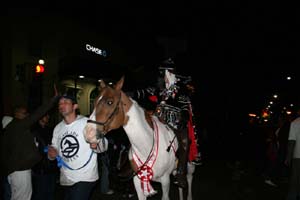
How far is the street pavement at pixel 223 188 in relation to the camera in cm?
901

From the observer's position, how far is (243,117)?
32.3 m

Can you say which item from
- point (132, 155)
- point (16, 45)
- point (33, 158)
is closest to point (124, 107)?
point (132, 155)

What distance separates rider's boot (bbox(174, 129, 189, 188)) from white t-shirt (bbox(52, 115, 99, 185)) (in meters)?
1.67

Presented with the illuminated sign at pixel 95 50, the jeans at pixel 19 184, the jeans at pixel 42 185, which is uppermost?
the illuminated sign at pixel 95 50

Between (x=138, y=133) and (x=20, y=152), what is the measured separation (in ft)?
6.21

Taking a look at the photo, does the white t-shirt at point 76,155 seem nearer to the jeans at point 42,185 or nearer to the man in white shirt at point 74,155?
the man in white shirt at point 74,155

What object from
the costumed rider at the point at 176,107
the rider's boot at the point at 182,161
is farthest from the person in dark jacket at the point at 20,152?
the rider's boot at the point at 182,161

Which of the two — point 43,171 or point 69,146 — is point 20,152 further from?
point 43,171

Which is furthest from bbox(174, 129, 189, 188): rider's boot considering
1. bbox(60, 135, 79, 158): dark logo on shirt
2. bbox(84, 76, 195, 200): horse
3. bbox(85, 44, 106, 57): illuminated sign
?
bbox(85, 44, 106, 57): illuminated sign

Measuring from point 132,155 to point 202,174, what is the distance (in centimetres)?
808

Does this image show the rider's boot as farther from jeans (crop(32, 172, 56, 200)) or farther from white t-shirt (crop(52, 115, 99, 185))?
jeans (crop(32, 172, 56, 200))

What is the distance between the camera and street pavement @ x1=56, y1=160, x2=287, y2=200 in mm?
9008

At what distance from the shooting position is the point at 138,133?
4.84 meters

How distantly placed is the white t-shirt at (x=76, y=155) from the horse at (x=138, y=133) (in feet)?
1.91
